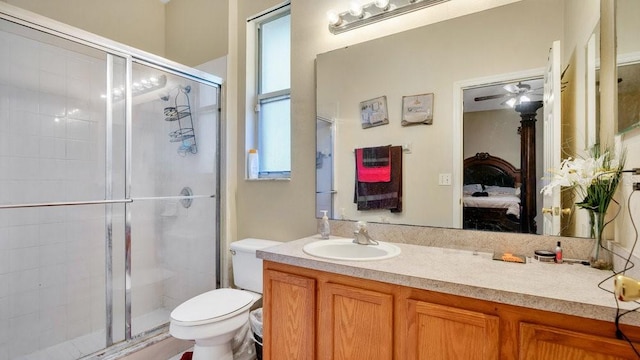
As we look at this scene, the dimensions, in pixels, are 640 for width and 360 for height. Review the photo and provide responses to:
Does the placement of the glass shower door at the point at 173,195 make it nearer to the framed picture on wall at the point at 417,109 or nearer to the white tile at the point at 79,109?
the white tile at the point at 79,109

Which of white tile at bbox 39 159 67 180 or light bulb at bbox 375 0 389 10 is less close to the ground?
light bulb at bbox 375 0 389 10

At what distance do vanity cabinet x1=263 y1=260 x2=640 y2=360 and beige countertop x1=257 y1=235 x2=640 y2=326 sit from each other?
34mm

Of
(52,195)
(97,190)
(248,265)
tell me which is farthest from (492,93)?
(52,195)

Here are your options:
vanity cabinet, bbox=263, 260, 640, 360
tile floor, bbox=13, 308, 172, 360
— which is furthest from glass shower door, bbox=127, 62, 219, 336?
vanity cabinet, bbox=263, 260, 640, 360

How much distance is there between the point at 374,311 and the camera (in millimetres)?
1091

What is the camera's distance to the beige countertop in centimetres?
81

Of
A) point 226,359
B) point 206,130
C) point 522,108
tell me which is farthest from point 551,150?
point 206,130

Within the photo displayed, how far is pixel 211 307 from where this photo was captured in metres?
1.67

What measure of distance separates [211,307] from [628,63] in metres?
2.14

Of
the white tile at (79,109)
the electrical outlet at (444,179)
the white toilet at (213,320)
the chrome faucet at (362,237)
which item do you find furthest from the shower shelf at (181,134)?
the electrical outlet at (444,179)

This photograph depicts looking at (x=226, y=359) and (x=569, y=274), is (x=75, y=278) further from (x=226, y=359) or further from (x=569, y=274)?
(x=569, y=274)

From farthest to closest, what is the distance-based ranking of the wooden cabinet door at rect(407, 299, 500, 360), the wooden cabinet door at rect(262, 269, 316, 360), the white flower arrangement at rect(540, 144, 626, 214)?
the wooden cabinet door at rect(262, 269, 316, 360)
the white flower arrangement at rect(540, 144, 626, 214)
the wooden cabinet door at rect(407, 299, 500, 360)

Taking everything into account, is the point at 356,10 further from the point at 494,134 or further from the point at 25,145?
the point at 25,145

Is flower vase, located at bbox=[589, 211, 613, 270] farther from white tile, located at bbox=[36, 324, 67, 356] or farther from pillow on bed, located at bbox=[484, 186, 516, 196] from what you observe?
white tile, located at bbox=[36, 324, 67, 356]
